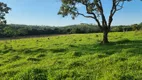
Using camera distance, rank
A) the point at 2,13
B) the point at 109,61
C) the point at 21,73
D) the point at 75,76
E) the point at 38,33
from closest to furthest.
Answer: the point at 75,76 < the point at 21,73 < the point at 109,61 < the point at 2,13 < the point at 38,33

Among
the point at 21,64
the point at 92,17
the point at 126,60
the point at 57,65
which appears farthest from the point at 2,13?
the point at 126,60

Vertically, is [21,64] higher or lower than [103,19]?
lower

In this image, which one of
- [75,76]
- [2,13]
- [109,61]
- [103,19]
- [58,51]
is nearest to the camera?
[75,76]

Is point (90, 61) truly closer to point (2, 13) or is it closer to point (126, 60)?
point (126, 60)

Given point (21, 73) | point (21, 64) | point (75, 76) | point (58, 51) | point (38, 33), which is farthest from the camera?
point (38, 33)

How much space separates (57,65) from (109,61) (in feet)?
12.1

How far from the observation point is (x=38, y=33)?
274ft

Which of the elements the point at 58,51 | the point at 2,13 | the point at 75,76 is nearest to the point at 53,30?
the point at 2,13

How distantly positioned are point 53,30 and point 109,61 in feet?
233

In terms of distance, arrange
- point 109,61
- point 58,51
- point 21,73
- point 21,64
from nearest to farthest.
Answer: point 21,73
point 109,61
point 21,64
point 58,51

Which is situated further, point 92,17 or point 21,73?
point 92,17

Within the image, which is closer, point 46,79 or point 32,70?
point 46,79

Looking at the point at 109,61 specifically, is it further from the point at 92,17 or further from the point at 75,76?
the point at 92,17

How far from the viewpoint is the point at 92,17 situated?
31.5 metres
